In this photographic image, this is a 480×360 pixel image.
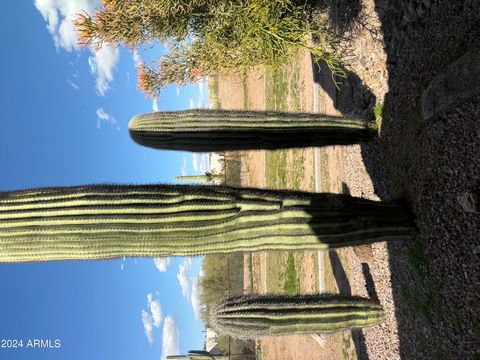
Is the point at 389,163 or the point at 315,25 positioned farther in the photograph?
the point at 315,25

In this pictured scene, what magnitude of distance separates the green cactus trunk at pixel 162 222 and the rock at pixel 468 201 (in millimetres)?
1006

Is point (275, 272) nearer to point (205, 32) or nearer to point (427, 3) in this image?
point (205, 32)

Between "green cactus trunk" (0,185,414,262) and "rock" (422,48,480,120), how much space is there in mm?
1529

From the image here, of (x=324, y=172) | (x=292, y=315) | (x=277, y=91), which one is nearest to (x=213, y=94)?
(x=277, y=91)

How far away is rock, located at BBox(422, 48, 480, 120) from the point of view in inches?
162

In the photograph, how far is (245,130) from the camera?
552 centimetres

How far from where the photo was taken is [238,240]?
414 centimetres

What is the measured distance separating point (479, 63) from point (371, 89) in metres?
3.12

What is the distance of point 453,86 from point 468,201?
116 cm

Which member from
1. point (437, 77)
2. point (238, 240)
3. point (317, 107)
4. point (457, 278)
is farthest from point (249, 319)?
point (317, 107)

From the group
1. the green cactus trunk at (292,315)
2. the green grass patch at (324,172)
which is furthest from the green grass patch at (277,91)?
the green cactus trunk at (292,315)

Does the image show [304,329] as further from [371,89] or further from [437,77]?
[371,89]

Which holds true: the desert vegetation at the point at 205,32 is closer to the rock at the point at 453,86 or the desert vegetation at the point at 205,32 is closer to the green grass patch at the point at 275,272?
the rock at the point at 453,86

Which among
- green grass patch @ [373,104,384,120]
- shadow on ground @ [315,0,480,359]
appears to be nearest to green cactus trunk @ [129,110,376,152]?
shadow on ground @ [315,0,480,359]
